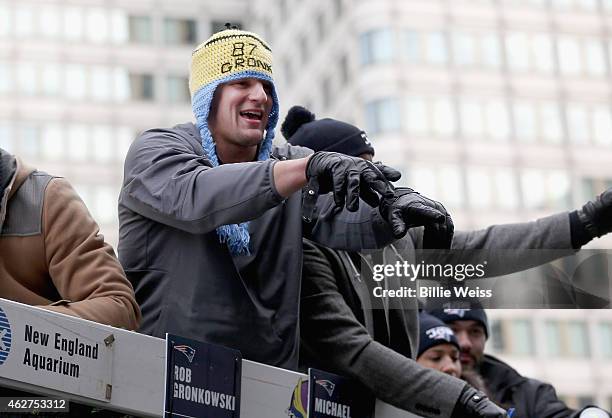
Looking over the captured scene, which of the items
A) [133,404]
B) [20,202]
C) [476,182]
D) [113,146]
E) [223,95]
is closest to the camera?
[133,404]

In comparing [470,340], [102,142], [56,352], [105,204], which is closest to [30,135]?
[102,142]

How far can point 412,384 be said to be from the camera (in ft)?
22.4

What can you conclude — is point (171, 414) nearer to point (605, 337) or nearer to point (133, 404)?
point (133, 404)

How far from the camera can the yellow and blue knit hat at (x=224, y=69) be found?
6773mm

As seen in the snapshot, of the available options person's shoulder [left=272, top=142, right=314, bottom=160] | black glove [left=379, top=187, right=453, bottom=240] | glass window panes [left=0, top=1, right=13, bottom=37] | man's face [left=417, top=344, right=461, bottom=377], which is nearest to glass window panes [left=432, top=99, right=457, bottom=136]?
glass window panes [left=0, top=1, right=13, bottom=37]

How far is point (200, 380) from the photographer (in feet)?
18.6

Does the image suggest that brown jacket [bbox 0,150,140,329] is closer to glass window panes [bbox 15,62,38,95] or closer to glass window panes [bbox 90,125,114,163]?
glass window panes [bbox 90,125,114,163]

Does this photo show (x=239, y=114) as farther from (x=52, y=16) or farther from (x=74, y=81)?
(x=52, y=16)

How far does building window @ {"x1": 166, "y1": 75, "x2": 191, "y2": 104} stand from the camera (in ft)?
236

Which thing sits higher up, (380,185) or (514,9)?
(514,9)

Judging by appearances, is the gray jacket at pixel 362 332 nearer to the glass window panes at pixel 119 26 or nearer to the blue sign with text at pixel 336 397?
the blue sign with text at pixel 336 397

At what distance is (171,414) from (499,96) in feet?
190

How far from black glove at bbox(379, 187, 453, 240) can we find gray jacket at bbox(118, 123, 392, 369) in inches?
17.8

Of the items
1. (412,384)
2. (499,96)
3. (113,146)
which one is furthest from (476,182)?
(412,384)
